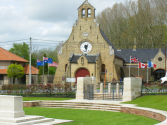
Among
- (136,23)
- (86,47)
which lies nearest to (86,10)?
(86,47)

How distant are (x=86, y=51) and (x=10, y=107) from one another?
3977 centimetres

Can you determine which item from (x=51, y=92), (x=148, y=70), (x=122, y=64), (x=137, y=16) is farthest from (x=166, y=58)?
(x=51, y=92)

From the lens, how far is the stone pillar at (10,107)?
14.1 meters

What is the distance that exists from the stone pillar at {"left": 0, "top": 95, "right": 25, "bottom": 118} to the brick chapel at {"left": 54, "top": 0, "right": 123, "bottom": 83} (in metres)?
36.6

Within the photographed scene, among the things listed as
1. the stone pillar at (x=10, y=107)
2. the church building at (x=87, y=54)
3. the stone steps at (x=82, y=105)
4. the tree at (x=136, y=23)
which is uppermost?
the tree at (x=136, y=23)

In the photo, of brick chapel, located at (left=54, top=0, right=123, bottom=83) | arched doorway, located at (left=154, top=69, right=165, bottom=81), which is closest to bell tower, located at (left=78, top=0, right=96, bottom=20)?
brick chapel, located at (left=54, top=0, right=123, bottom=83)

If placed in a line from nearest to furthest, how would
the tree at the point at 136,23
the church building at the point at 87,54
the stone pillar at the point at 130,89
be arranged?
1. the stone pillar at the point at 130,89
2. the church building at the point at 87,54
3. the tree at the point at 136,23

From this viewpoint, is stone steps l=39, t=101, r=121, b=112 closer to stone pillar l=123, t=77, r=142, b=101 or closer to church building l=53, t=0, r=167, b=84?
stone pillar l=123, t=77, r=142, b=101

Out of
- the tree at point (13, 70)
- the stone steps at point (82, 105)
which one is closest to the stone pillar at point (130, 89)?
the stone steps at point (82, 105)

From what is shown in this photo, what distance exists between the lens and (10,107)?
1418 centimetres

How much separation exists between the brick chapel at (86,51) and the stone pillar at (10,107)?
3659 cm

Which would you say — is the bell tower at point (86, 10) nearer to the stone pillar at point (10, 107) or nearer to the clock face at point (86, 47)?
the clock face at point (86, 47)

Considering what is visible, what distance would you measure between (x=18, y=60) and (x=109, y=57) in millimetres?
19415

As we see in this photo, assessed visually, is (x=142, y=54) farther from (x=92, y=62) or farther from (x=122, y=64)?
(x=92, y=62)
